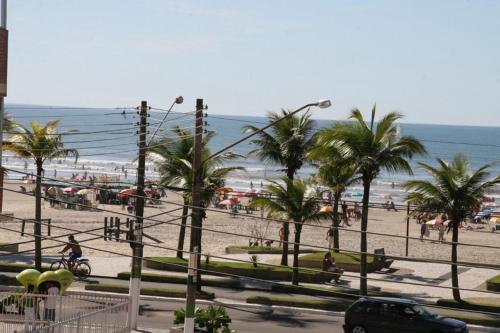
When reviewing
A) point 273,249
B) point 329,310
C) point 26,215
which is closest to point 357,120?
point 329,310

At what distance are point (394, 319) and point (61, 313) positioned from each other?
10303mm

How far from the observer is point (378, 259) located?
4494cm

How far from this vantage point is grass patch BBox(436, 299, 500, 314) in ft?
113

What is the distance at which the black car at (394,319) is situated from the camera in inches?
1067

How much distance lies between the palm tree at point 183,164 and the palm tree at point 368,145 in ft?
13.6

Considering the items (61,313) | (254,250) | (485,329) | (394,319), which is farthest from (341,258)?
(61,313)

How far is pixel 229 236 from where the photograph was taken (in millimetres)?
63000

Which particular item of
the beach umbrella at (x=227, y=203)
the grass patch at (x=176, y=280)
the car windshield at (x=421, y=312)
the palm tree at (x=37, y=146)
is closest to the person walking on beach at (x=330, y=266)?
the grass patch at (x=176, y=280)

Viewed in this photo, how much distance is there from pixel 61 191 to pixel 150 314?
5445cm

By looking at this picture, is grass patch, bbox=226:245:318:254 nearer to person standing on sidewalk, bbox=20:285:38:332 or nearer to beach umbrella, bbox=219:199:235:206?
person standing on sidewalk, bbox=20:285:38:332

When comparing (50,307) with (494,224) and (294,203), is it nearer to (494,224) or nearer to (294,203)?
(294,203)

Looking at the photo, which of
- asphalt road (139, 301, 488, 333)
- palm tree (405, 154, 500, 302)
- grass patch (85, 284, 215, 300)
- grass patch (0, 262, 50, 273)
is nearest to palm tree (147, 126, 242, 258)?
grass patch (85, 284, 215, 300)

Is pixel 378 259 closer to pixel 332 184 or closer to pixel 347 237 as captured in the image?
pixel 332 184

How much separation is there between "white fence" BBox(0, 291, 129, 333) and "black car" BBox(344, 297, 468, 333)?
7.61 metres
